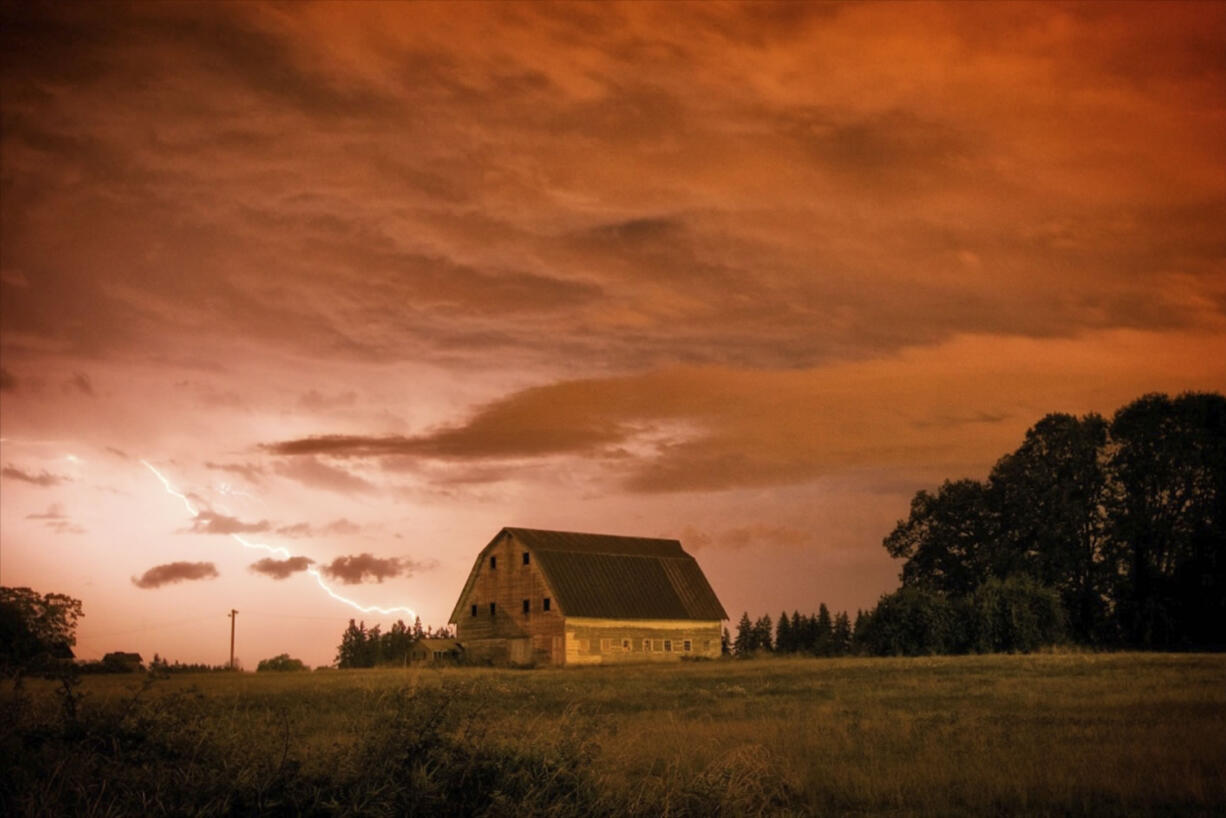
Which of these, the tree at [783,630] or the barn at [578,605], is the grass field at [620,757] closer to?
the barn at [578,605]

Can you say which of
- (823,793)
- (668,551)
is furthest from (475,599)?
(823,793)

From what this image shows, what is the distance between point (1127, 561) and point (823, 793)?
6008cm

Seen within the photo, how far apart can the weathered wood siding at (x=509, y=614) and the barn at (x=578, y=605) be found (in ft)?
0.19

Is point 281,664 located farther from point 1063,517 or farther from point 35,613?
point 1063,517

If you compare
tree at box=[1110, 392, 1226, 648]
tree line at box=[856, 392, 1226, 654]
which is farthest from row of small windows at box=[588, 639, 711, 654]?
tree at box=[1110, 392, 1226, 648]

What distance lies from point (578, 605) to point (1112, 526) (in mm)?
32110

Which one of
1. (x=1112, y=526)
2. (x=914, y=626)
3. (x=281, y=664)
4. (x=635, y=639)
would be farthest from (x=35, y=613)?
(x=1112, y=526)

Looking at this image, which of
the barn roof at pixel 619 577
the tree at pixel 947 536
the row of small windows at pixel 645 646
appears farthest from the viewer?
the tree at pixel 947 536

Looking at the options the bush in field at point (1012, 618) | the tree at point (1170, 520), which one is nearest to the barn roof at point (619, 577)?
the bush in field at point (1012, 618)

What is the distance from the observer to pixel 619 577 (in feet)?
227

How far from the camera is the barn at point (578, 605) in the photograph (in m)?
63.7

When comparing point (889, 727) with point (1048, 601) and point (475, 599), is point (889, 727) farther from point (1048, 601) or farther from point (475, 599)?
point (475, 599)

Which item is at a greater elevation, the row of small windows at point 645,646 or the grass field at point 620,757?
the grass field at point 620,757

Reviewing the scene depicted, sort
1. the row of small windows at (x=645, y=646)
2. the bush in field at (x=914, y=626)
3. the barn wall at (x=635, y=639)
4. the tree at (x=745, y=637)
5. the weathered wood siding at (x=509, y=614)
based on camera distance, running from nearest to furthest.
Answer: the bush in field at (x=914, y=626) → the barn wall at (x=635, y=639) → the weathered wood siding at (x=509, y=614) → the row of small windows at (x=645, y=646) → the tree at (x=745, y=637)
